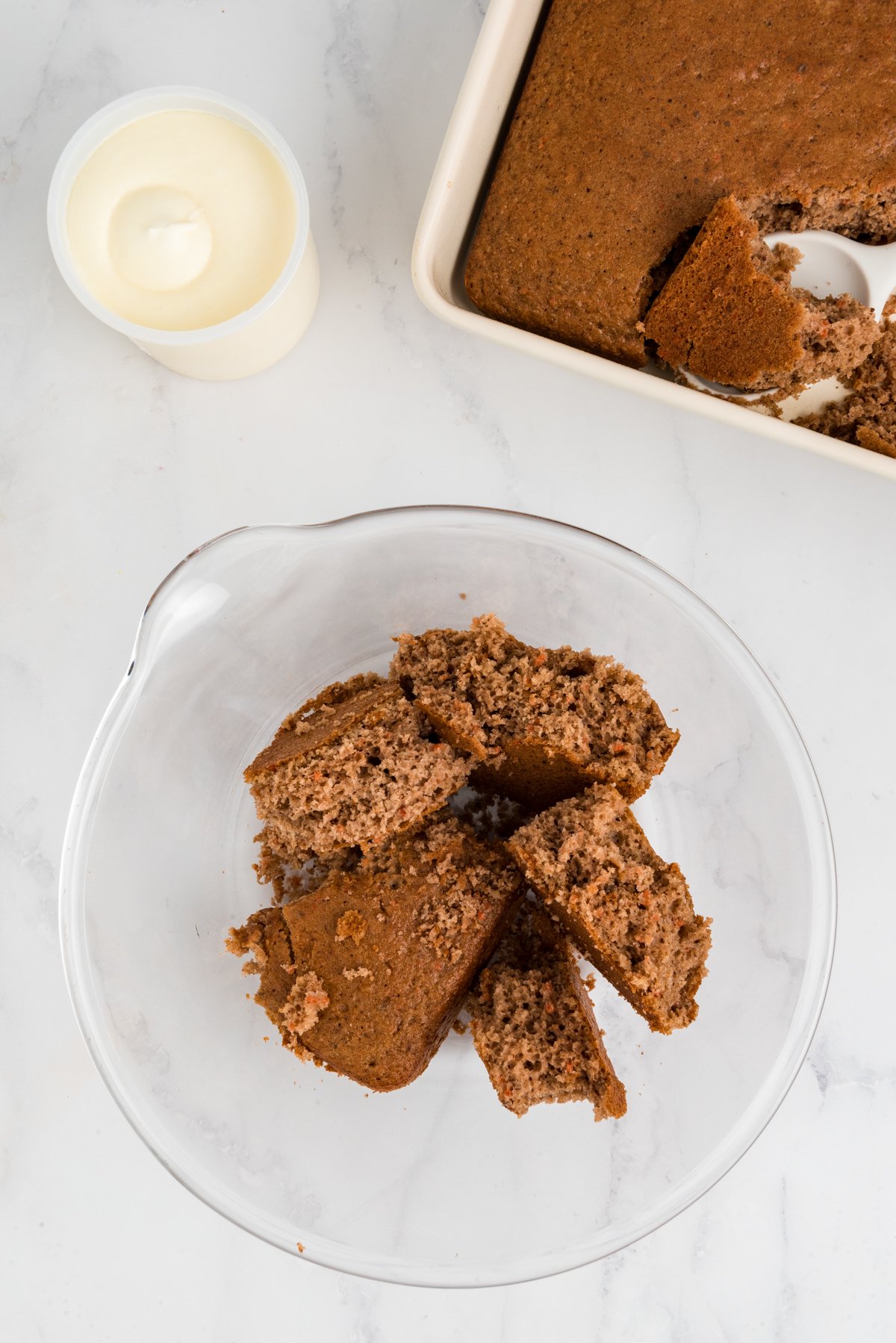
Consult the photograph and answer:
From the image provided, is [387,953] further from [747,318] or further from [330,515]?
[747,318]

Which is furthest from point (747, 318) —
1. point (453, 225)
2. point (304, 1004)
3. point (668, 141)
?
point (304, 1004)

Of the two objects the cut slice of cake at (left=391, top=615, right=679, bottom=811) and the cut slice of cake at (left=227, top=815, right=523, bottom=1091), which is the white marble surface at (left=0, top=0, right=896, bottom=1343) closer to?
the cut slice of cake at (left=391, top=615, right=679, bottom=811)

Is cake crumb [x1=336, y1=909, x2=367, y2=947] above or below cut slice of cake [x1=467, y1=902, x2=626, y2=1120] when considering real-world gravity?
above

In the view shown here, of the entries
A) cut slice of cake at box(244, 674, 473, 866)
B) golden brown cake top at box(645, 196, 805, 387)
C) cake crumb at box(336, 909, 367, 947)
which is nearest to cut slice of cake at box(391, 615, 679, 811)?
cut slice of cake at box(244, 674, 473, 866)

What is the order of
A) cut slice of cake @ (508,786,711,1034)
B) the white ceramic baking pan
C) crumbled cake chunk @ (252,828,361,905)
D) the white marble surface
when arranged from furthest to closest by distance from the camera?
the white marble surface → crumbled cake chunk @ (252,828,361,905) → the white ceramic baking pan → cut slice of cake @ (508,786,711,1034)

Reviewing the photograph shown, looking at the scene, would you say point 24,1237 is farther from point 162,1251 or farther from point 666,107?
point 666,107

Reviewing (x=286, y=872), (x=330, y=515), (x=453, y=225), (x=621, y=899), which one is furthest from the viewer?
(x=330, y=515)

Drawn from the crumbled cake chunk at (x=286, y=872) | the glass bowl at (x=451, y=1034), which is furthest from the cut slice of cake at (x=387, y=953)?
the glass bowl at (x=451, y=1034)
